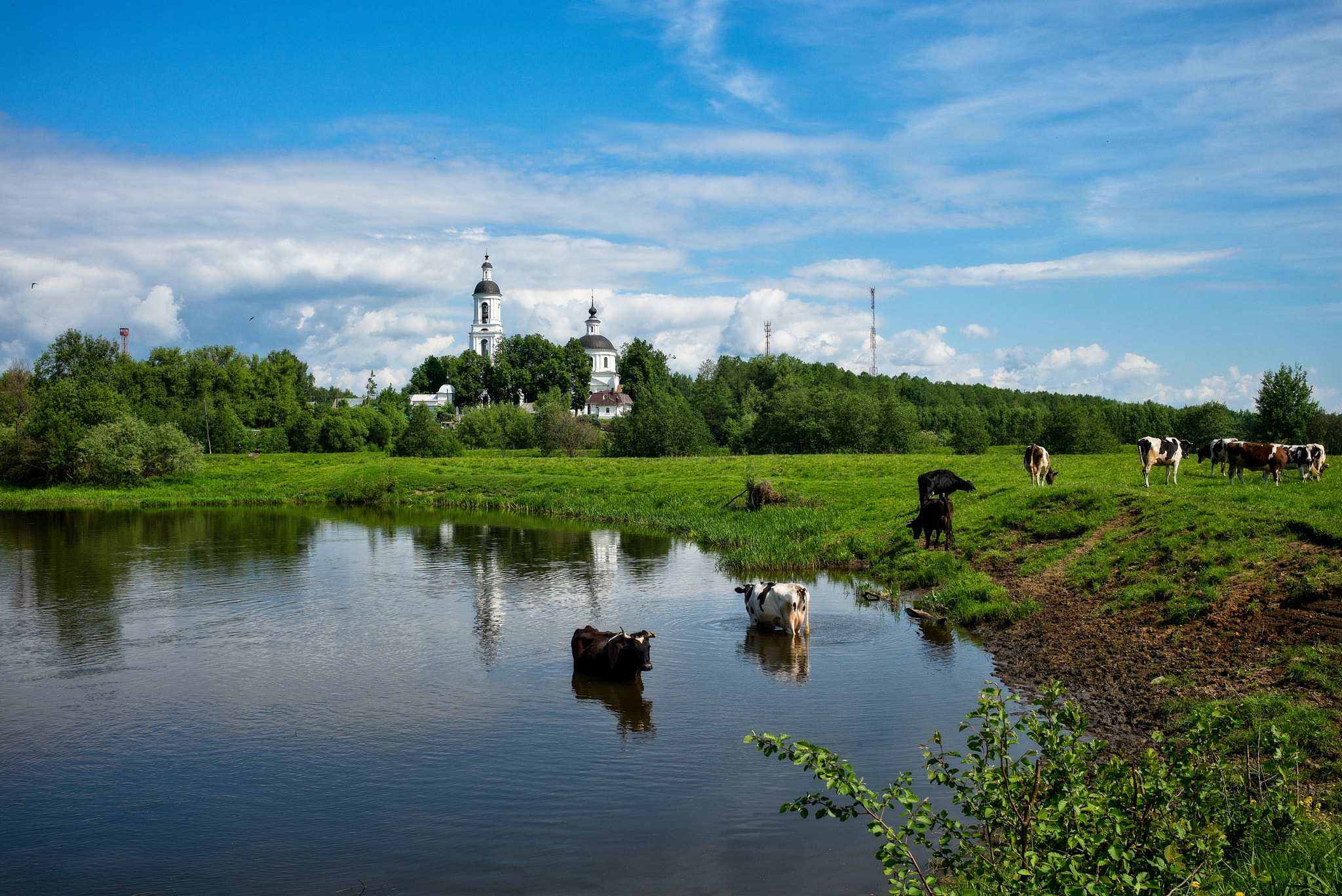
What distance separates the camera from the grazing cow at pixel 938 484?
80.3ft

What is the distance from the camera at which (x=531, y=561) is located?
85.0 ft

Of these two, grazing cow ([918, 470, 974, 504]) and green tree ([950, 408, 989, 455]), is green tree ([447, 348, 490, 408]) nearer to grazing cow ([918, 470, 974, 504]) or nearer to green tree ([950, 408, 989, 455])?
green tree ([950, 408, 989, 455])

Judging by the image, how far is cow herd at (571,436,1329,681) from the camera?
42.5 feet

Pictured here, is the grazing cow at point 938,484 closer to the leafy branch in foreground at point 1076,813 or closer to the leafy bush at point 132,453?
the leafy branch in foreground at point 1076,813

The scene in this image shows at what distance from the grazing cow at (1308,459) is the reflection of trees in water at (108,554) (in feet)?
92.9

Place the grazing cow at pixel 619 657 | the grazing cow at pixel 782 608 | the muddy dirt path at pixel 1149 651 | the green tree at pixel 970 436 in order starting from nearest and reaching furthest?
the muddy dirt path at pixel 1149 651, the grazing cow at pixel 619 657, the grazing cow at pixel 782 608, the green tree at pixel 970 436

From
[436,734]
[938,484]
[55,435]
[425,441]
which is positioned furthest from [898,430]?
[436,734]

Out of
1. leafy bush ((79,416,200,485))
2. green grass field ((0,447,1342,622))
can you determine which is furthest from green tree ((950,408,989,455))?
leafy bush ((79,416,200,485))

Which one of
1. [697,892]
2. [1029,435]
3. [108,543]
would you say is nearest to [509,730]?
[697,892]

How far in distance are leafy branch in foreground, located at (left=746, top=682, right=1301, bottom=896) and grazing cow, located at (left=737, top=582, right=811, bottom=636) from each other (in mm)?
9198

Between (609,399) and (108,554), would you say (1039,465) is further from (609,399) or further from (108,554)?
(609,399)

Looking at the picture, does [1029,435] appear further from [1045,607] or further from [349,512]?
[1045,607]

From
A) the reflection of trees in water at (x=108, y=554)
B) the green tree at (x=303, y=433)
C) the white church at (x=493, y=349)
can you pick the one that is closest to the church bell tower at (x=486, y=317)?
the white church at (x=493, y=349)

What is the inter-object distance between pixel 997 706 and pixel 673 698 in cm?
723
